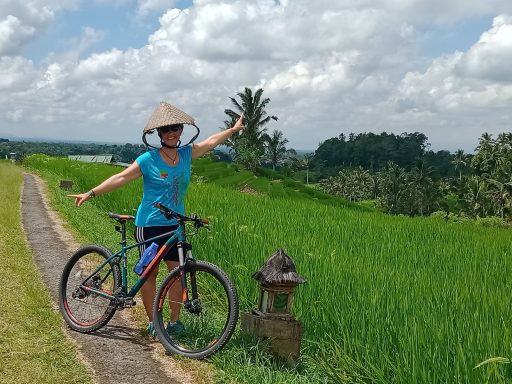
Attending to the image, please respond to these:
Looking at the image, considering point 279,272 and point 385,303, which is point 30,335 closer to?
point 279,272

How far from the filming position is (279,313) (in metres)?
4.12

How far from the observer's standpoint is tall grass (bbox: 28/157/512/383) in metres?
3.09

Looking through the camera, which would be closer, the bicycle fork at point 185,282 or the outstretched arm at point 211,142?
the bicycle fork at point 185,282

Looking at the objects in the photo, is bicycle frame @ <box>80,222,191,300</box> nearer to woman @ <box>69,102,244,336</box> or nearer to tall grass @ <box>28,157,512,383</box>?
woman @ <box>69,102,244,336</box>

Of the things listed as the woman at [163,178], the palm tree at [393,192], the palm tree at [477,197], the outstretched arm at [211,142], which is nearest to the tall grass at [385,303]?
the woman at [163,178]

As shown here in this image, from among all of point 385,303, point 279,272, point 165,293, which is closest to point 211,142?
Answer: point 165,293

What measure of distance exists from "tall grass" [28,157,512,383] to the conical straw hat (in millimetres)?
1673

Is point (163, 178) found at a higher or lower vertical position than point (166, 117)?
lower

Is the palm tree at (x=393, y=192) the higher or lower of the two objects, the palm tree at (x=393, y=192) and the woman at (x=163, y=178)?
the lower

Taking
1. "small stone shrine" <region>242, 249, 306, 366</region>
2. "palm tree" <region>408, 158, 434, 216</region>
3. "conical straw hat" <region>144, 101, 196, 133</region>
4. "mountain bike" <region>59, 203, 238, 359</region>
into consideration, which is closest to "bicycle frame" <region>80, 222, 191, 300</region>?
"mountain bike" <region>59, 203, 238, 359</region>

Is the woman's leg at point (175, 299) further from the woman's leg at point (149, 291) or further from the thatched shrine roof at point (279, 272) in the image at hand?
the thatched shrine roof at point (279, 272)

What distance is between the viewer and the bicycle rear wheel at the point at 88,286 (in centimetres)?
493

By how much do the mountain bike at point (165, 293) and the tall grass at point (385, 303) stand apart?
31cm

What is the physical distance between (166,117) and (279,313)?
5.71ft
